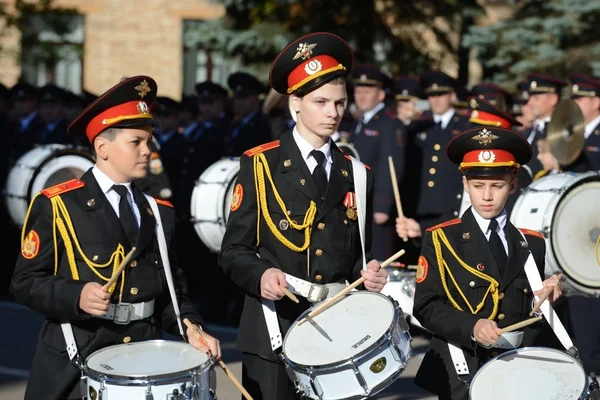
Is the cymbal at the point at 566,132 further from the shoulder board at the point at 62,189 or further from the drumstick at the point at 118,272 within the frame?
the drumstick at the point at 118,272

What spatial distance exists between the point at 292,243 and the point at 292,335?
47 cm

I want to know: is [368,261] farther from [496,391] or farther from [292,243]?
[496,391]

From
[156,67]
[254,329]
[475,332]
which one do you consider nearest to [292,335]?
[254,329]

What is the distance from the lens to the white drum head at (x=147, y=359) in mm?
4512

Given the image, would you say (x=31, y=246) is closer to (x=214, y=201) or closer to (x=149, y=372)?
(x=149, y=372)

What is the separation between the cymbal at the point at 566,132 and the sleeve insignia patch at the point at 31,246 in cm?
557

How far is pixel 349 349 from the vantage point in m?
4.66

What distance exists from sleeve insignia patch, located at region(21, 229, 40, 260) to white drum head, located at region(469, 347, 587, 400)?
1913mm

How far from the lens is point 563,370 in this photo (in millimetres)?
5000

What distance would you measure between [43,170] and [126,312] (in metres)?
7.58

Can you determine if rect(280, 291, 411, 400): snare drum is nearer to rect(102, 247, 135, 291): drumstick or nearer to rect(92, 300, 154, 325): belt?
rect(92, 300, 154, 325): belt

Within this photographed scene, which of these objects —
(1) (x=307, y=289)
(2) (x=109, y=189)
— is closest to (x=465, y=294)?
(1) (x=307, y=289)

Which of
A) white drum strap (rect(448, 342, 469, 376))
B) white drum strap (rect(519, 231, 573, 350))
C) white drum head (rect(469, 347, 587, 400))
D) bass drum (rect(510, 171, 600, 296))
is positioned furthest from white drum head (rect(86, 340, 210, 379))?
bass drum (rect(510, 171, 600, 296))

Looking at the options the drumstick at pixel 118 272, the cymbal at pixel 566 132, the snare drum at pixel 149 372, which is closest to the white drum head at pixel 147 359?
the snare drum at pixel 149 372
